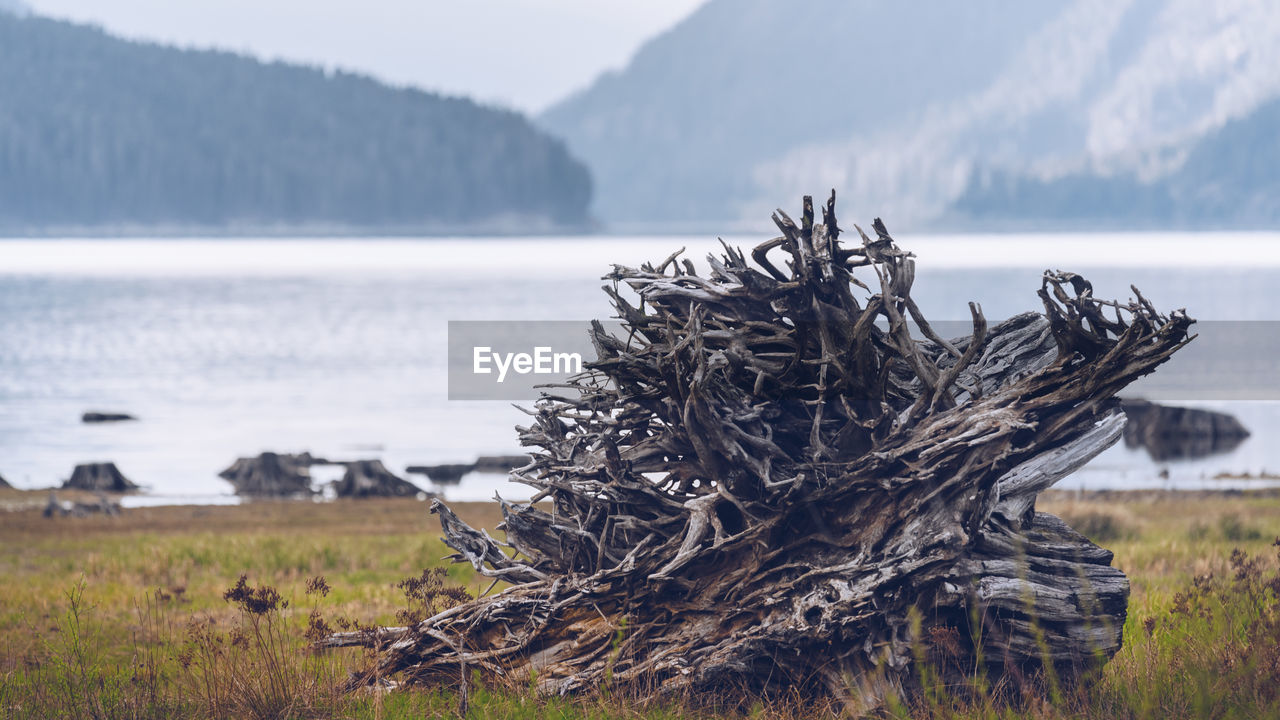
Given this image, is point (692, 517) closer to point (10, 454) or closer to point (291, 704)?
point (291, 704)

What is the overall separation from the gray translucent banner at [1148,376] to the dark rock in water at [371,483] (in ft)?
17.9

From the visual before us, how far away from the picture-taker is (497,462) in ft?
107

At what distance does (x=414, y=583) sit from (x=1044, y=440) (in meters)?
4.05

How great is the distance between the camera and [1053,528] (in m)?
7.59

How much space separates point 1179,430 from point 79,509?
33.1 m

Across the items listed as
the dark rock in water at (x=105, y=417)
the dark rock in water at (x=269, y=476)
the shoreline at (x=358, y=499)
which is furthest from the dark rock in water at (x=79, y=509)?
the dark rock in water at (x=105, y=417)

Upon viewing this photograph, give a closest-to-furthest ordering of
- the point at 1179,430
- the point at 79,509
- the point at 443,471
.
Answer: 1. the point at 79,509
2. the point at 443,471
3. the point at 1179,430

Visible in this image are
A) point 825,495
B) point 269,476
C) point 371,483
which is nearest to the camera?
point 825,495

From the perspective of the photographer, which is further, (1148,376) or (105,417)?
(105,417)

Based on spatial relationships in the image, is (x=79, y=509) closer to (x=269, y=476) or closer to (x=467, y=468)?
(x=269, y=476)

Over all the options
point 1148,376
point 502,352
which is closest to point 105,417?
point 502,352

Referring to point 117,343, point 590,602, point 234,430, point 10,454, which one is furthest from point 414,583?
point 117,343

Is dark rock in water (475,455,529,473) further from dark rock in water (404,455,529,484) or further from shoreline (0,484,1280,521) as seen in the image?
shoreline (0,484,1280,521)

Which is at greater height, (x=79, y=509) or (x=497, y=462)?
(x=497, y=462)
